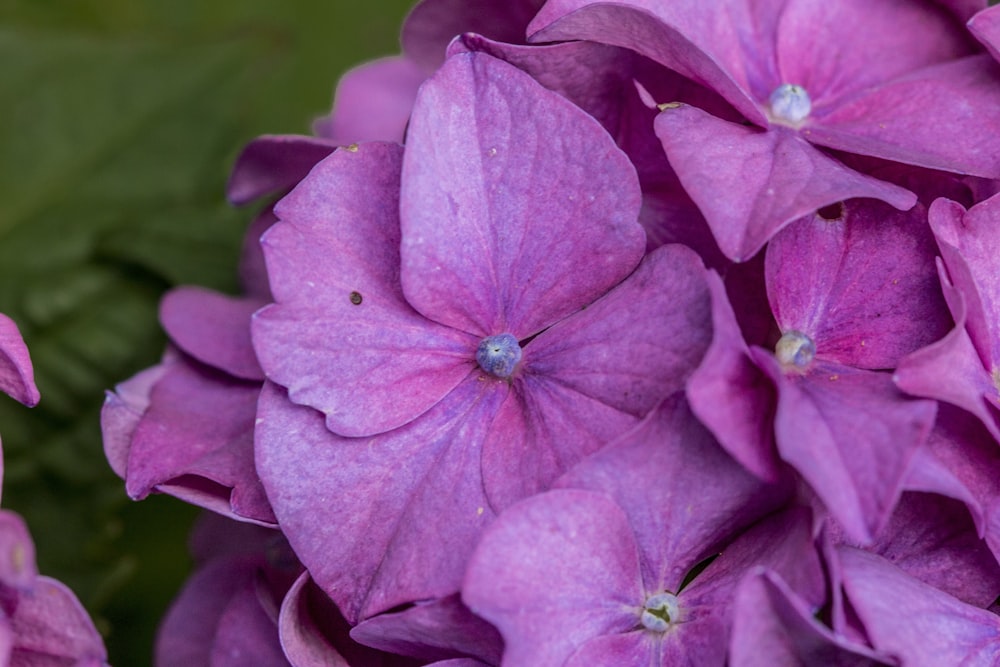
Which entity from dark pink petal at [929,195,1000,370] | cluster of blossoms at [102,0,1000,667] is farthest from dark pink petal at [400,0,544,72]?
dark pink petal at [929,195,1000,370]

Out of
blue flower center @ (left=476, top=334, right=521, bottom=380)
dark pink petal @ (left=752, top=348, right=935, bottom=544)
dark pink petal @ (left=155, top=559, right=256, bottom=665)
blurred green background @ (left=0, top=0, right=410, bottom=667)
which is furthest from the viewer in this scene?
blurred green background @ (left=0, top=0, right=410, bottom=667)

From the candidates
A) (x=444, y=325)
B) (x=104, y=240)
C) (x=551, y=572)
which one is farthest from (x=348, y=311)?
(x=104, y=240)

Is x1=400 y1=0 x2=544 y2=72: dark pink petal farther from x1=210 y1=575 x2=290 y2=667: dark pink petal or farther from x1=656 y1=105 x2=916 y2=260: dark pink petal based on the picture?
x1=210 y1=575 x2=290 y2=667: dark pink petal

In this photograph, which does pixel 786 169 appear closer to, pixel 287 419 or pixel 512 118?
pixel 512 118

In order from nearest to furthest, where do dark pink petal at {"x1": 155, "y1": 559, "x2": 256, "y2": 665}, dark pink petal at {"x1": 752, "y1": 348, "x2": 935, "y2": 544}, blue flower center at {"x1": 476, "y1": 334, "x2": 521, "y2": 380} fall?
dark pink petal at {"x1": 752, "y1": 348, "x2": 935, "y2": 544} < blue flower center at {"x1": 476, "y1": 334, "x2": 521, "y2": 380} < dark pink petal at {"x1": 155, "y1": 559, "x2": 256, "y2": 665}

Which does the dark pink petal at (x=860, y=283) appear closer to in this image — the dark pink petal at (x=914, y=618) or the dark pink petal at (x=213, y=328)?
the dark pink petal at (x=914, y=618)
